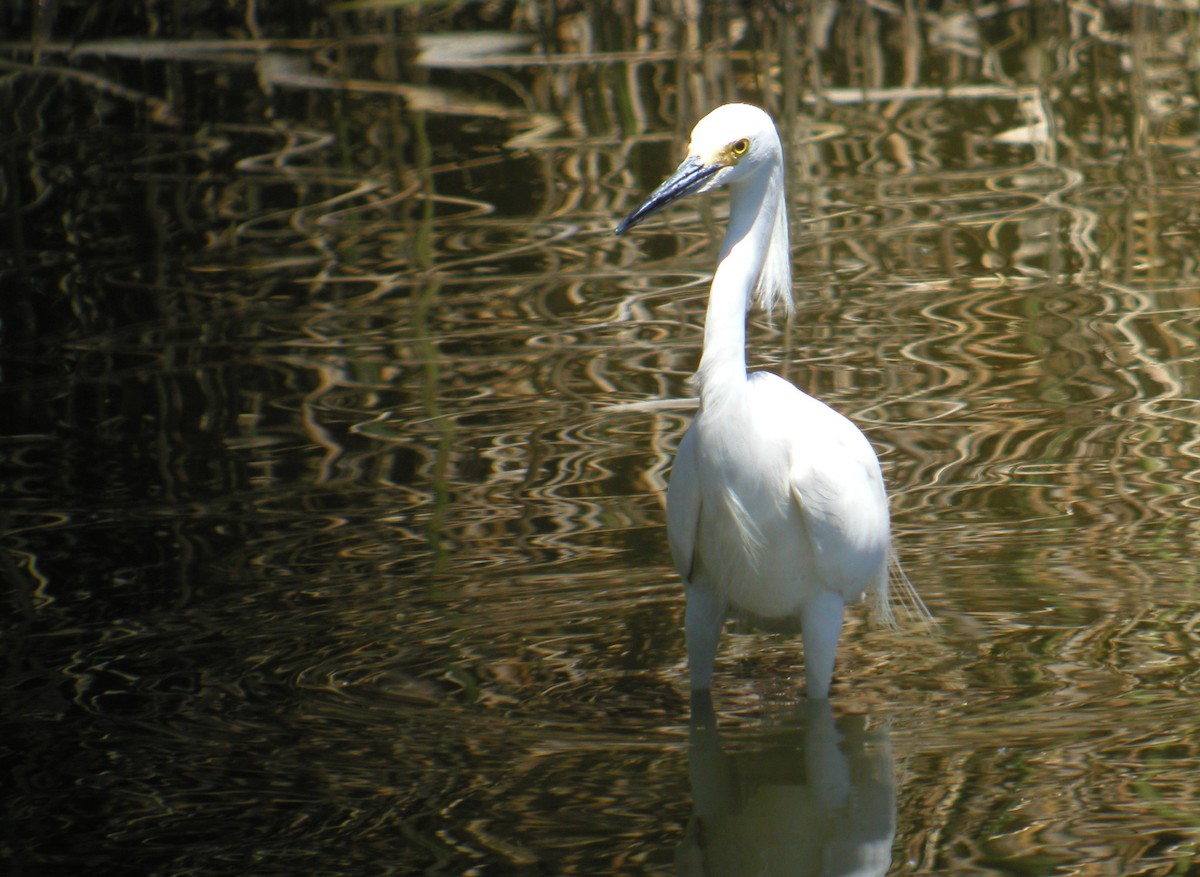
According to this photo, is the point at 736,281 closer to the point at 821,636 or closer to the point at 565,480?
the point at 821,636

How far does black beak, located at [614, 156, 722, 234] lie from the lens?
3695 millimetres

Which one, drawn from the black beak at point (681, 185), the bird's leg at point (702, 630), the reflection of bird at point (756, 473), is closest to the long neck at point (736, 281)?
the reflection of bird at point (756, 473)

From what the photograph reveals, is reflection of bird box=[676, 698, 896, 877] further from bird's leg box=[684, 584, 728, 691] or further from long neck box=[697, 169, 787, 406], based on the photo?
long neck box=[697, 169, 787, 406]

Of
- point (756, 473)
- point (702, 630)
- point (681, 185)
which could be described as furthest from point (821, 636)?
point (681, 185)

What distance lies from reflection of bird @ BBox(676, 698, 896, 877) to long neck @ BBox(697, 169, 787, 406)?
0.76 metres

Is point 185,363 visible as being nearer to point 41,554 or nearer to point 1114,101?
point 41,554

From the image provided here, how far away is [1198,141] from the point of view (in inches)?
348

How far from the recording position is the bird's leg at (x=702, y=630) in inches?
155

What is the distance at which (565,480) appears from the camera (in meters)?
5.25

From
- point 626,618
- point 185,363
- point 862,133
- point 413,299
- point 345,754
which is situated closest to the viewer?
point 345,754

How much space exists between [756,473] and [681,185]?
0.65 metres

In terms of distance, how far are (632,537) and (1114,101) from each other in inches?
240

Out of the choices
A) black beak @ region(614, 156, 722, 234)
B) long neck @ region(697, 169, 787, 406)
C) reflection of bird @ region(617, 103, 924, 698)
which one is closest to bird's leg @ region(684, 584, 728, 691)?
reflection of bird @ region(617, 103, 924, 698)

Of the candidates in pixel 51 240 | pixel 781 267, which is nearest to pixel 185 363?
pixel 51 240
